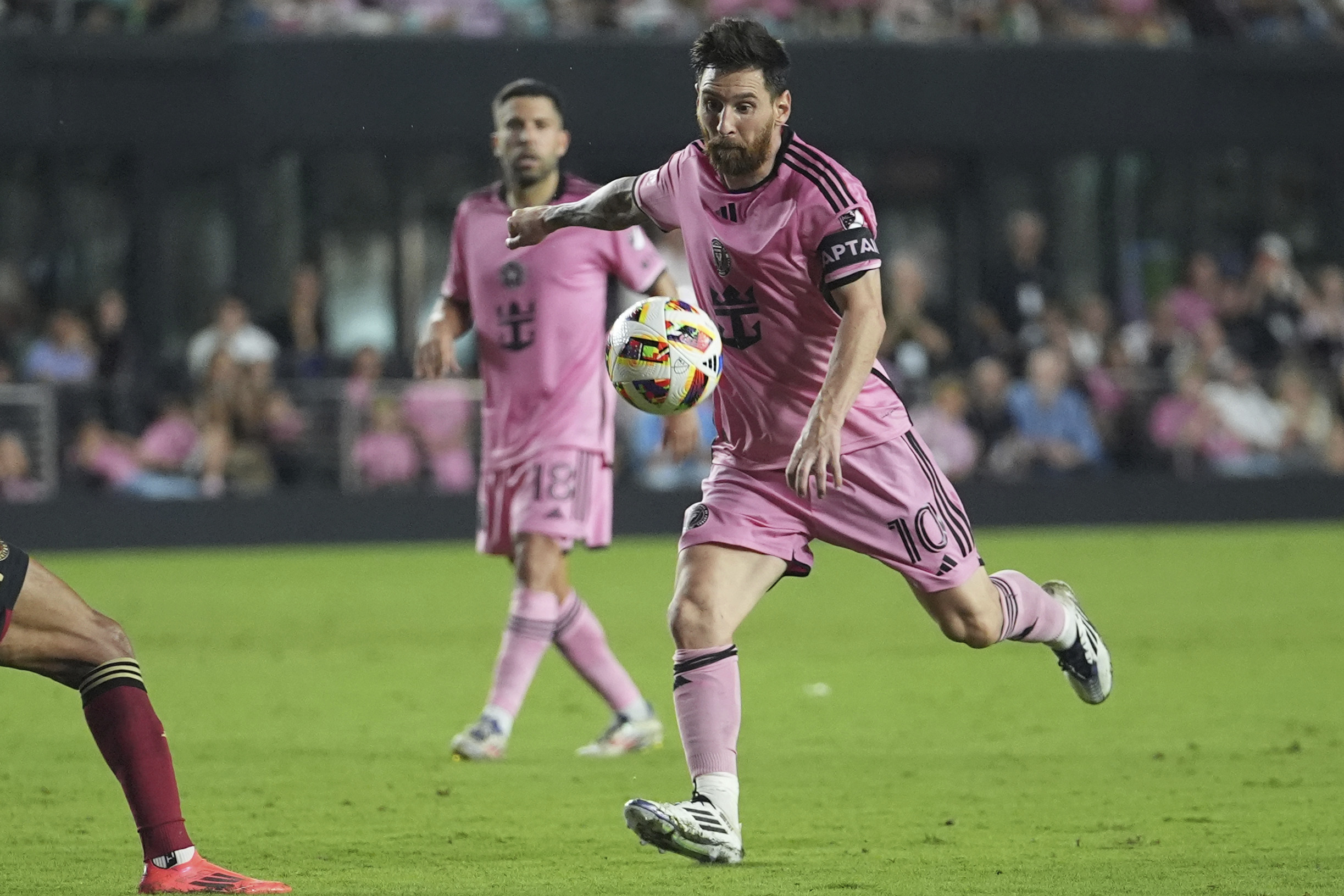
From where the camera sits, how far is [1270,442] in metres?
19.6

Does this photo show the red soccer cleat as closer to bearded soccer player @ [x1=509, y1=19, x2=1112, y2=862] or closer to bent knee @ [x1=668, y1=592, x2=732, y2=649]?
bearded soccer player @ [x1=509, y1=19, x2=1112, y2=862]

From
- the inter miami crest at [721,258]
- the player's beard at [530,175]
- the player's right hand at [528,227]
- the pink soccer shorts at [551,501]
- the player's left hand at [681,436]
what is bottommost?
the pink soccer shorts at [551,501]

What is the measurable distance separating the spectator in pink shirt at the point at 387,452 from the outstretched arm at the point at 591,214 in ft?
37.9

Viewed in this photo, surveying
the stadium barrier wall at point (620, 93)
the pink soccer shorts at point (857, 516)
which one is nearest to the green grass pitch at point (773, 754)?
the pink soccer shorts at point (857, 516)

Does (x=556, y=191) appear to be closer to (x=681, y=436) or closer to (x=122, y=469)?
(x=681, y=436)

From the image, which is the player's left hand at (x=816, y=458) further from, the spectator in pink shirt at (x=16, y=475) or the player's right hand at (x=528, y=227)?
the spectator in pink shirt at (x=16, y=475)

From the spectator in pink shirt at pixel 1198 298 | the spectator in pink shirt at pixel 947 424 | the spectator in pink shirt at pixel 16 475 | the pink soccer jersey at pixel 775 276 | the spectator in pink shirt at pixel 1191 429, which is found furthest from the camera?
the spectator in pink shirt at pixel 1198 298

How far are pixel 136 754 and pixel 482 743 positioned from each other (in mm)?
2873

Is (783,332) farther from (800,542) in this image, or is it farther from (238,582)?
(238,582)

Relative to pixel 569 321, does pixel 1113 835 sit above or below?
below

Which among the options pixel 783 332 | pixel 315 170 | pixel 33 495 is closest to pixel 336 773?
pixel 783 332

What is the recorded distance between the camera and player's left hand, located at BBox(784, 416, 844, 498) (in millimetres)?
5688

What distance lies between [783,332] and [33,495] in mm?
12981

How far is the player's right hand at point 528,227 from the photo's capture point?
6.63 metres
